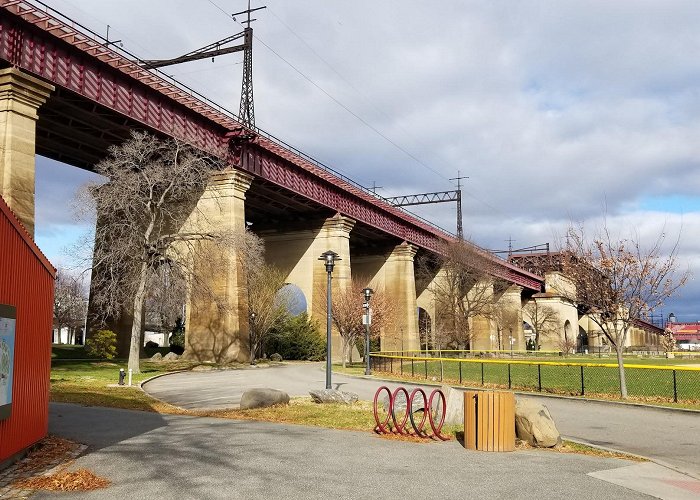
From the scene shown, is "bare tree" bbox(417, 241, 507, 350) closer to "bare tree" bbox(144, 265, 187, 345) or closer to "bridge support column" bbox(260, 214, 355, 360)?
"bridge support column" bbox(260, 214, 355, 360)

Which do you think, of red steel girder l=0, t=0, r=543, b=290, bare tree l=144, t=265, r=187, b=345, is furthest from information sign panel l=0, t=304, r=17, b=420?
bare tree l=144, t=265, r=187, b=345

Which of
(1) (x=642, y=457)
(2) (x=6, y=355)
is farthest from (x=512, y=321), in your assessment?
(2) (x=6, y=355)

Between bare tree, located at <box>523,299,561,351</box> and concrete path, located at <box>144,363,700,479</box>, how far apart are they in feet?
289

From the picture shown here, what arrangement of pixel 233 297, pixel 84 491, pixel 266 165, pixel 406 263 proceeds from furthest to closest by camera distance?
pixel 406 263
pixel 266 165
pixel 233 297
pixel 84 491

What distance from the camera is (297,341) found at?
55500mm

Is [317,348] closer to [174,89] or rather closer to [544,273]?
[174,89]

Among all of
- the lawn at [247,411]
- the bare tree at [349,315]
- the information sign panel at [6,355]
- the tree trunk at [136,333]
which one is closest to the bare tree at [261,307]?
the bare tree at [349,315]

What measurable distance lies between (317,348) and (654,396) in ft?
122

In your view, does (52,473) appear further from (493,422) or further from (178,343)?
(178,343)

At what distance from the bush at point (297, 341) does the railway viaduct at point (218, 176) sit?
10.4 feet

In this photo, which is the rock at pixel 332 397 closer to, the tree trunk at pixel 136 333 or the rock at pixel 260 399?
the rock at pixel 260 399

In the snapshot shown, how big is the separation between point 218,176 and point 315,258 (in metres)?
18.5

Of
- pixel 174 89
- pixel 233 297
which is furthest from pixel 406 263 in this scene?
pixel 174 89

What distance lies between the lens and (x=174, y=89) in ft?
120
